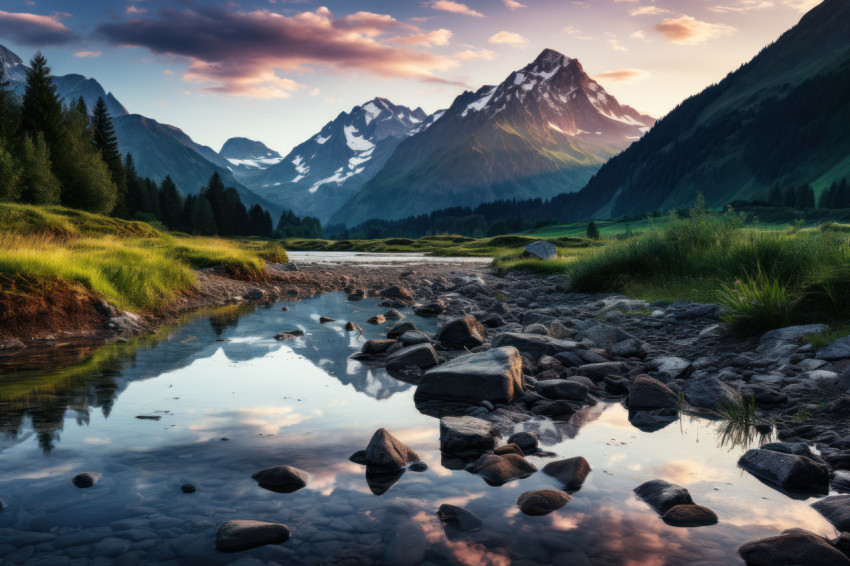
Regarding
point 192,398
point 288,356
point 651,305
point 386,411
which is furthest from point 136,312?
point 651,305

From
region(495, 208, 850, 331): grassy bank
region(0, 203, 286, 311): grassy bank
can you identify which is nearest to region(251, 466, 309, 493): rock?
region(495, 208, 850, 331): grassy bank

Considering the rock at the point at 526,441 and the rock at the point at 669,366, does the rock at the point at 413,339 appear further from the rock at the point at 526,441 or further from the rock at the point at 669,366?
the rock at the point at 526,441

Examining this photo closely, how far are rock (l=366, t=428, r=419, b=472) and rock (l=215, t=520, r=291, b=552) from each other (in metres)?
1.34

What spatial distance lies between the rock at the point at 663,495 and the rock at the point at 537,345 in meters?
5.02

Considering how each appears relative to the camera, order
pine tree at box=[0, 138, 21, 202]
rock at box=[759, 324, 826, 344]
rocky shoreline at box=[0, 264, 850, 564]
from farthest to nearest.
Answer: pine tree at box=[0, 138, 21, 202], rock at box=[759, 324, 826, 344], rocky shoreline at box=[0, 264, 850, 564]

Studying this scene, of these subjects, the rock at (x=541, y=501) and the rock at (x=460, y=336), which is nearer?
the rock at (x=541, y=501)

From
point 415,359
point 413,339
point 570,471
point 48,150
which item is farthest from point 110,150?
point 570,471

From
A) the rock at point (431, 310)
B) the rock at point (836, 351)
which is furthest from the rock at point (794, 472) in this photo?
the rock at point (431, 310)

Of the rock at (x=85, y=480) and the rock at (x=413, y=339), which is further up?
the rock at (x=85, y=480)

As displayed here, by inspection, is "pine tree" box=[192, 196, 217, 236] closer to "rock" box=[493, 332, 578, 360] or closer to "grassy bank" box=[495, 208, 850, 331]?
"grassy bank" box=[495, 208, 850, 331]

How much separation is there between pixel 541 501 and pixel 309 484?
2095mm

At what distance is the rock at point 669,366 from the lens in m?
7.97

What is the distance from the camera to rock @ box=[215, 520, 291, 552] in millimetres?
3610

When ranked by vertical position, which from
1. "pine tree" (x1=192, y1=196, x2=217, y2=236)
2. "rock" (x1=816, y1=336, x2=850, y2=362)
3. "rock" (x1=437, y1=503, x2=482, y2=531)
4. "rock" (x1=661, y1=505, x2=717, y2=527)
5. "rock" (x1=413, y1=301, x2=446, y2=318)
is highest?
"pine tree" (x1=192, y1=196, x2=217, y2=236)
